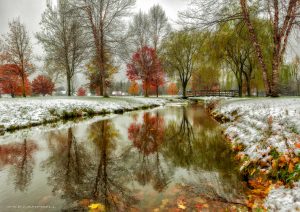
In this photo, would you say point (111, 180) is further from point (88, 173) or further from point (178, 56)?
point (178, 56)

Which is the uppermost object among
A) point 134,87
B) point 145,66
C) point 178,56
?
point 178,56

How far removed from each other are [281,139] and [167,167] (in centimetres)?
241

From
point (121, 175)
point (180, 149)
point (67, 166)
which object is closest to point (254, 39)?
point (180, 149)

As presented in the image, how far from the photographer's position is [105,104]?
16.1m

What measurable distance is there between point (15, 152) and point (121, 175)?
362 centimetres

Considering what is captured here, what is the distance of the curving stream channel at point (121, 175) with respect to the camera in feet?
9.64

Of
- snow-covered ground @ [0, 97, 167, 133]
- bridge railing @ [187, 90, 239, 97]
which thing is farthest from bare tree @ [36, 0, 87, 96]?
bridge railing @ [187, 90, 239, 97]

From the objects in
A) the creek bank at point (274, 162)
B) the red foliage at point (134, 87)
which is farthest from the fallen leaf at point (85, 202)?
the red foliage at point (134, 87)

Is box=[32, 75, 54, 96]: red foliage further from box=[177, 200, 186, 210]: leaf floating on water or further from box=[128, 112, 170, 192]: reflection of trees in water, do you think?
box=[177, 200, 186, 210]: leaf floating on water

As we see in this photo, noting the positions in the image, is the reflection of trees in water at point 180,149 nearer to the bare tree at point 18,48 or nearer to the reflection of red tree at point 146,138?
the reflection of red tree at point 146,138

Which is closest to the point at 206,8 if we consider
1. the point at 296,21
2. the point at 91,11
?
the point at 296,21

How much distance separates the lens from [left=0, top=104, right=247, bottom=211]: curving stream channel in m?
2.94

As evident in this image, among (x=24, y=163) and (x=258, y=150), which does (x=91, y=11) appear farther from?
(x=258, y=150)

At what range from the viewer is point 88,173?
13.2 feet
